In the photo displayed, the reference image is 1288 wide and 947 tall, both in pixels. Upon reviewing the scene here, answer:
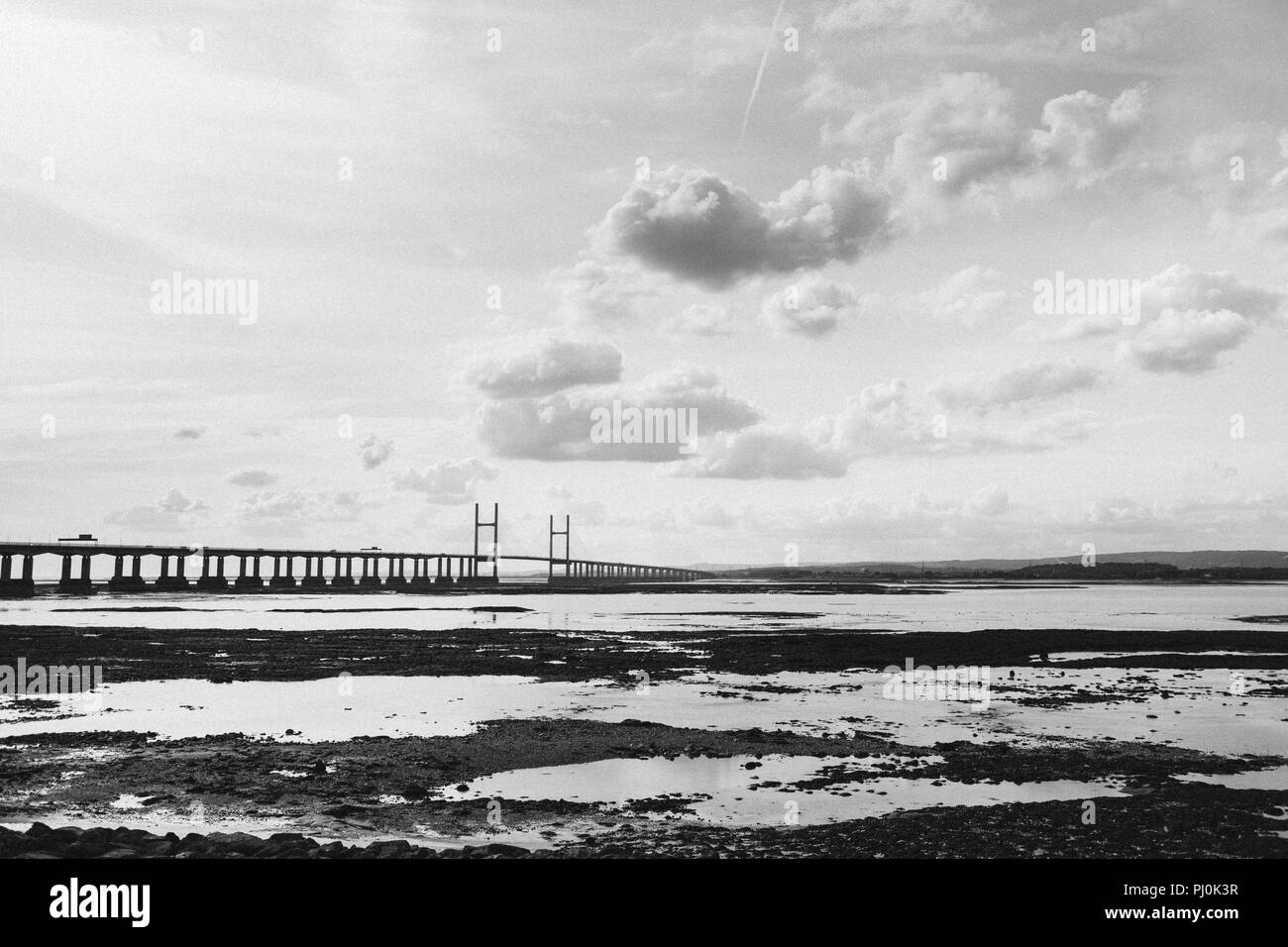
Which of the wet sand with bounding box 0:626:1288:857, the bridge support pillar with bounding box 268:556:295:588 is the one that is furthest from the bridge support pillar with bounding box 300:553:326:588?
the wet sand with bounding box 0:626:1288:857

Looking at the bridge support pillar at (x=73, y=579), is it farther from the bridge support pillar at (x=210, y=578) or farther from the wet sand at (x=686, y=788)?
the wet sand at (x=686, y=788)

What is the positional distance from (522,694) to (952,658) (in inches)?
704

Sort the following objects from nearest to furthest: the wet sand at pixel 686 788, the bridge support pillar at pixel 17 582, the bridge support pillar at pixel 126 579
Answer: the wet sand at pixel 686 788 < the bridge support pillar at pixel 17 582 < the bridge support pillar at pixel 126 579

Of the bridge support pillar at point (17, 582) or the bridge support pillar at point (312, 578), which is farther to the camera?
the bridge support pillar at point (312, 578)

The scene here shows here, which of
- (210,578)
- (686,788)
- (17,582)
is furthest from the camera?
(210,578)

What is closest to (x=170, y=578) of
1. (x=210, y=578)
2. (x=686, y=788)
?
(x=210, y=578)

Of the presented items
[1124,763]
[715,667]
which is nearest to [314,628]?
[715,667]

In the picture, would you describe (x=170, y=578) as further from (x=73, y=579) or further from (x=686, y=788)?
(x=686, y=788)

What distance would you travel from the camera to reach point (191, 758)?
53.9ft

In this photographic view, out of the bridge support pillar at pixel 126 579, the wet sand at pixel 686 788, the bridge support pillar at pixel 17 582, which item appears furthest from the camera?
the bridge support pillar at pixel 126 579

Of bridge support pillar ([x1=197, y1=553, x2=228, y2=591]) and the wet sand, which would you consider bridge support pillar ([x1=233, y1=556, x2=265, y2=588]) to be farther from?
the wet sand

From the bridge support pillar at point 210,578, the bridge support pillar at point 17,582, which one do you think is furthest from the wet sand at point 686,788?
the bridge support pillar at point 210,578

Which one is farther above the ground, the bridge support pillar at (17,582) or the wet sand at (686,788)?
the wet sand at (686,788)
